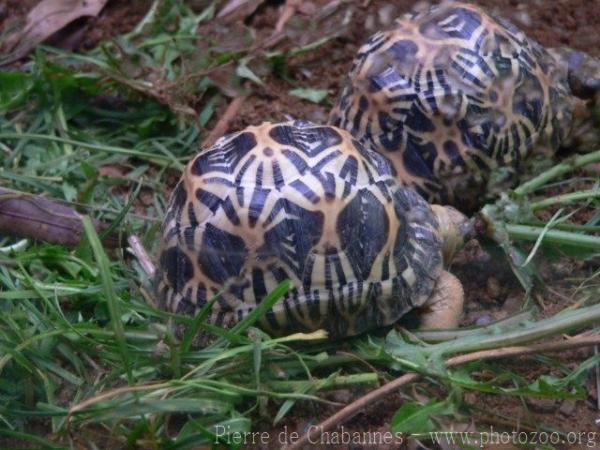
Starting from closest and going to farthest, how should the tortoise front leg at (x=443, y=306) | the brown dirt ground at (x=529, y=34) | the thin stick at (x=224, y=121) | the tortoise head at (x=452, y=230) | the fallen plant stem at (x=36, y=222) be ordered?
the brown dirt ground at (x=529, y=34), the tortoise front leg at (x=443, y=306), the tortoise head at (x=452, y=230), the fallen plant stem at (x=36, y=222), the thin stick at (x=224, y=121)

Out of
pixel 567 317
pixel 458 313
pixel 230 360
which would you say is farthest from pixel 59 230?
pixel 567 317

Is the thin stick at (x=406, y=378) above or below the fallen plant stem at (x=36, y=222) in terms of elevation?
below

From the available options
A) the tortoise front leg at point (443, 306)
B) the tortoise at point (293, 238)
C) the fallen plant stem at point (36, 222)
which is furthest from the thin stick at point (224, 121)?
the tortoise front leg at point (443, 306)

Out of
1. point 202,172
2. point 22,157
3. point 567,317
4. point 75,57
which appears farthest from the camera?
point 75,57

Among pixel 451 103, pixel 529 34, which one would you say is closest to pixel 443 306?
pixel 451 103

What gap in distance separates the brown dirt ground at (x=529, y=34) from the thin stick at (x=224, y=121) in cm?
2

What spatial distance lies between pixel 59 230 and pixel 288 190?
0.83 m

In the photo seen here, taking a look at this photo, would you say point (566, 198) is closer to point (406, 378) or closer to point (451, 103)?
point (451, 103)

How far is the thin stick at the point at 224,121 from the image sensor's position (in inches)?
125

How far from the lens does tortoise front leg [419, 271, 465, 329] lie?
2.46m

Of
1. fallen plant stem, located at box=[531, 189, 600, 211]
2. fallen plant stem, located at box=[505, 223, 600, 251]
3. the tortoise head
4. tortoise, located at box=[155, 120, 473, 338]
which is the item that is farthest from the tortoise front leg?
fallen plant stem, located at box=[531, 189, 600, 211]

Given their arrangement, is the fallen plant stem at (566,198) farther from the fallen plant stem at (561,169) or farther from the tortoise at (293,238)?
the tortoise at (293,238)

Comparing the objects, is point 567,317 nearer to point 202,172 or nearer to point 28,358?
point 202,172

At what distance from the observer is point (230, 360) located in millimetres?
2213
